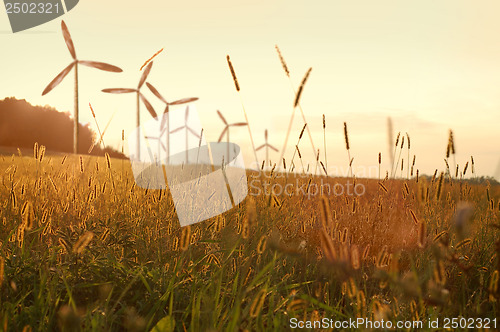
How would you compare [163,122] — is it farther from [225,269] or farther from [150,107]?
[225,269]

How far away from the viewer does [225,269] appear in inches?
80.0

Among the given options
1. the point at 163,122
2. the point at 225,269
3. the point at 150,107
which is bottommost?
the point at 225,269

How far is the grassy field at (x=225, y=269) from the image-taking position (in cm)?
133

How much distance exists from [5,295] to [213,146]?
1.64m

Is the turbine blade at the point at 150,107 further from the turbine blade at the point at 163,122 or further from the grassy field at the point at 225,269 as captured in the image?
the grassy field at the point at 225,269

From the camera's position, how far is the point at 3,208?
2857 mm

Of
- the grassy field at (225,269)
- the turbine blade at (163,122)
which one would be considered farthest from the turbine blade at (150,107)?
the grassy field at (225,269)

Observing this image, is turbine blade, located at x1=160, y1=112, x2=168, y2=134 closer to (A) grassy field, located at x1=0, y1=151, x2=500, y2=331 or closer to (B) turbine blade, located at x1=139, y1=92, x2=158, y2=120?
(B) turbine blade, located at x1=139, y1=92, x2=158, y2=120

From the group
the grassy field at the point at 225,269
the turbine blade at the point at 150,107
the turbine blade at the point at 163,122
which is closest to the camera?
the grassy field at the point at 225,269

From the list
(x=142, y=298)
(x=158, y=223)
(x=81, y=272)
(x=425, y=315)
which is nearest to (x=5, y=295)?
(x=81, y=272)

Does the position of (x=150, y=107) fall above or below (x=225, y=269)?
above

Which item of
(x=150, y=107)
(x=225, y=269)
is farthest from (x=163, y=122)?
(x=225, y=269)

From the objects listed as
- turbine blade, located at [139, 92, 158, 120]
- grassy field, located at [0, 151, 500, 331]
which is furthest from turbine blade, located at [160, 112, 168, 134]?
grassy field, located at [0, 151, 500, 331]

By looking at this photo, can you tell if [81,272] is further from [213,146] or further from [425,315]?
[425,315]
